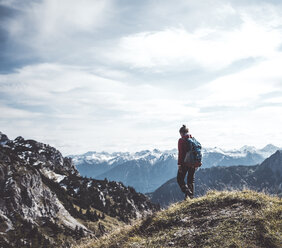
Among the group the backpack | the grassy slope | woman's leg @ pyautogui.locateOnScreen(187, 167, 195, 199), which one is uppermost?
the backpack

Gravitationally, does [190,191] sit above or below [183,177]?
below

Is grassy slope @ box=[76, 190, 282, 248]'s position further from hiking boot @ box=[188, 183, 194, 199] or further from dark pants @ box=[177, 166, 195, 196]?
dark pants @ box=[177, 166, 195, 196]

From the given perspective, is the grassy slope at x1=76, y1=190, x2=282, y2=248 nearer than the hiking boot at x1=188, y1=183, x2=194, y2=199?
Yes

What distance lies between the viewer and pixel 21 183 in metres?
152

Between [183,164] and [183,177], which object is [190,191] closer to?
[183,177]

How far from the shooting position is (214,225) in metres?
8.27

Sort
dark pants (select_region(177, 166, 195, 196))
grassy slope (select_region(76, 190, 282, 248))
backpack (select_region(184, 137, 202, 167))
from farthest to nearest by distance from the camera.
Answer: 1. dark pants (select_region(177, 166, 195, 196))
2. backpack (select_region(184, 137, 202, 167))
3. grassy slope (select_region(76, 190, 282, 248))

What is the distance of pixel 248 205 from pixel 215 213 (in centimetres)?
130

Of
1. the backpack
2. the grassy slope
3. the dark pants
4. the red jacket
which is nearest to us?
the grassy slope

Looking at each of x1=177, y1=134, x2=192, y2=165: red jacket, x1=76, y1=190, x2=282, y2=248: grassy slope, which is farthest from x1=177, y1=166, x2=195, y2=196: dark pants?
x1=76, y1=190, x2=282, y2=248: grassy slope

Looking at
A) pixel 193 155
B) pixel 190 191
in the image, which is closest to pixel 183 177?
pixel 190 191

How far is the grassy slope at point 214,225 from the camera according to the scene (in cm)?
712

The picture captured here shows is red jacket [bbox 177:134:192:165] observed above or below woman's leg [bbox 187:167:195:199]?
above

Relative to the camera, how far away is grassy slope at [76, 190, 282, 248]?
7.12 metres
